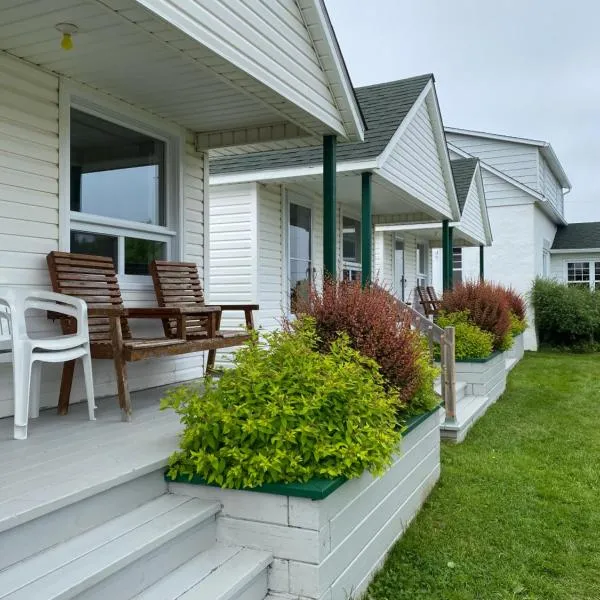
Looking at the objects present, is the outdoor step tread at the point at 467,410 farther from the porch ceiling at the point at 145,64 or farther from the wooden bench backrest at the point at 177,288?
the porch ceiling at the point at 145,64

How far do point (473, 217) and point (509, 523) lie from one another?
10614mm

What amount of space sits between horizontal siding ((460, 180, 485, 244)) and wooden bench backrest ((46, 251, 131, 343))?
916cm

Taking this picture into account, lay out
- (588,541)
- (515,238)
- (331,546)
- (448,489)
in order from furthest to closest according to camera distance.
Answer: (515,238) → (448,489) → (588,541) → (331,546)

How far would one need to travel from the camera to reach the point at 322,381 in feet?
9.38

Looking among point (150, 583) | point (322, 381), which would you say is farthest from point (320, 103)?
point (150, 583)

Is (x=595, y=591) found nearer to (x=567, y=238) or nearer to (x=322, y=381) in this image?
(x=322, y=381)

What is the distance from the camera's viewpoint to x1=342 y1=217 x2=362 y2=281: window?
10.7 m

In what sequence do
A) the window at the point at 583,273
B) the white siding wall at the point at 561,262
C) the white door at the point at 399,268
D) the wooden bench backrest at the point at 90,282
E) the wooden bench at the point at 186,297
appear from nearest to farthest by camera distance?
the wooden bench backrest at the point at 90,282, the wooden bench at the point at 186,297, the white door at the point at 399,268, the window at the point at 583,273, the white siding wall at the point at 561,262

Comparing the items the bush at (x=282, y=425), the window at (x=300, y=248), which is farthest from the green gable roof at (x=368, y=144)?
the bush at (x=282, y=425)

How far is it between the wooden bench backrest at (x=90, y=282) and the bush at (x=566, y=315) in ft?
45.7

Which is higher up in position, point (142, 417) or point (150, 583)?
point (142, 417)

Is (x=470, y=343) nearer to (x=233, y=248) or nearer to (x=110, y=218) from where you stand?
(x=233, y=248)

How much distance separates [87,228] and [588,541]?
3985 mm

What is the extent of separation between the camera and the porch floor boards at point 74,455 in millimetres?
2172
